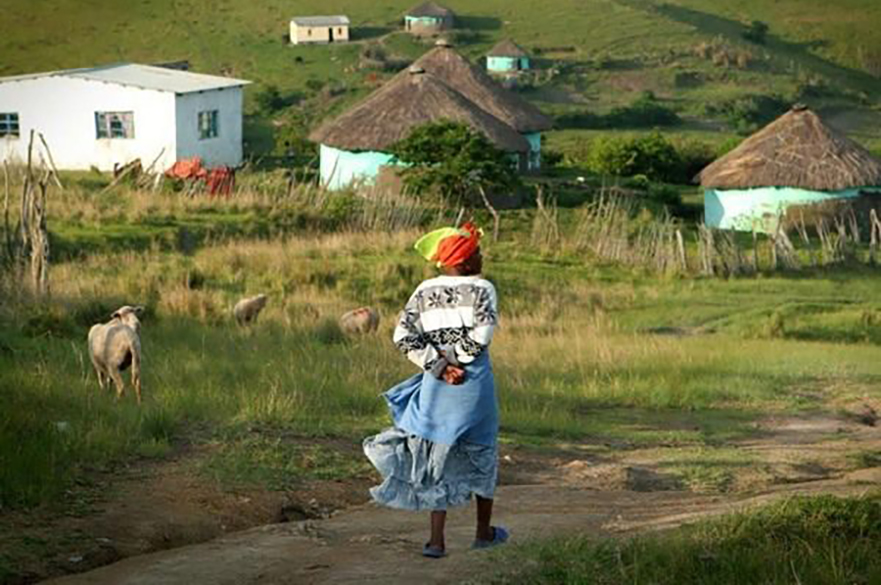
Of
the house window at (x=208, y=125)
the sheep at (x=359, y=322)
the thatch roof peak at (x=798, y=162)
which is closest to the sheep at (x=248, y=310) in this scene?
the sheep at (x=359, y=322)

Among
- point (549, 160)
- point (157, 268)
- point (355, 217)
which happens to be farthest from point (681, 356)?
point (549, 160)

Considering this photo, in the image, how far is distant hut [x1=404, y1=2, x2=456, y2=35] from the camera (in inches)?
2470

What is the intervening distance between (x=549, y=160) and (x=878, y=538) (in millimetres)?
35143

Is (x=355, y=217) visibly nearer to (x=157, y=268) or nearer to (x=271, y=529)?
(x=157, y=268)

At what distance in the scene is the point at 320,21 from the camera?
6103 centimetres

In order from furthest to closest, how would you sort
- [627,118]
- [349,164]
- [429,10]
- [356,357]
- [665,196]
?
[429,10]
[627,118]
[349,164]
[665,196]
[356,357]

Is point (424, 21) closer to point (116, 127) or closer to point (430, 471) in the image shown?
point (116, 127)

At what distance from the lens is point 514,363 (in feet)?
44.7

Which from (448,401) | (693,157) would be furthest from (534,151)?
(448,401)

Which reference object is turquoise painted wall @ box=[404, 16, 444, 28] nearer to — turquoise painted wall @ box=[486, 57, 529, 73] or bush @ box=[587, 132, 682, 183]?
turquoise painted wall @ box=[486, 57, 529, 73]

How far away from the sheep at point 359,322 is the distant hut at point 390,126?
1794cm

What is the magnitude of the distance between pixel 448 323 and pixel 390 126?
2812 centimetres

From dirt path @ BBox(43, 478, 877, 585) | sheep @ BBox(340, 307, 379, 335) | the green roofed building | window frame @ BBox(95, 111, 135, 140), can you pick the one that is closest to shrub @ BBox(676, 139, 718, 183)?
the green roofed building

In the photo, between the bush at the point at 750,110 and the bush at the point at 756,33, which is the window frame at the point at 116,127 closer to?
the bush at the point at 750,110
